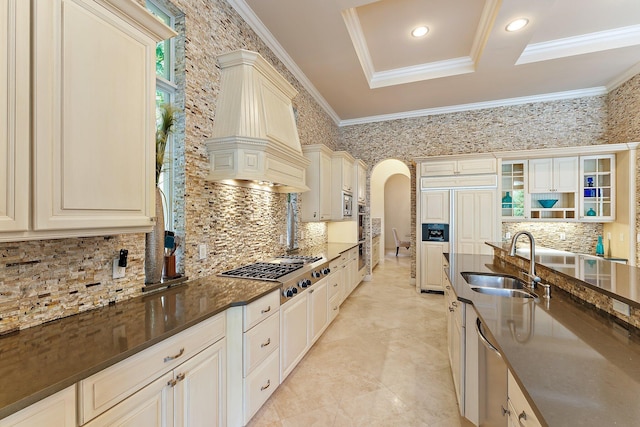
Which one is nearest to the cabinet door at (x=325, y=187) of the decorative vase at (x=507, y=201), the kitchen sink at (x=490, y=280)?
the kitchen sink at (x=490, y=280)

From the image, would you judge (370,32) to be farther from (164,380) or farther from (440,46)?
(164,380)

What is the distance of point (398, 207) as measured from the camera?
11445 mm

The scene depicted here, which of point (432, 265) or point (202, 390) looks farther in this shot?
point (432, 265)

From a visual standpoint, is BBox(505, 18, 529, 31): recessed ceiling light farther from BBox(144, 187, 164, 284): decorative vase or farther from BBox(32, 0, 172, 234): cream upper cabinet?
BBox(144, 187, 164, 284): decorative vase

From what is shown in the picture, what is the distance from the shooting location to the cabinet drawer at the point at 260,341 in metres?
1.81

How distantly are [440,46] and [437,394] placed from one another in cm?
406

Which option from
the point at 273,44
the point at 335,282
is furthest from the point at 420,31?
the point at 335,282

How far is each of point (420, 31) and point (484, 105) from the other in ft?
8.54

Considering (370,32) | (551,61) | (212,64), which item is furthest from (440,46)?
(212,64)

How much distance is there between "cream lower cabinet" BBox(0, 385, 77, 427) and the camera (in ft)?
2.65

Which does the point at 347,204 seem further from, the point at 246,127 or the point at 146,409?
the point at 146,409

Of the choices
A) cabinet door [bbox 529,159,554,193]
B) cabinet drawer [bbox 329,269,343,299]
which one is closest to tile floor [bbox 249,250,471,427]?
cabinet drawer [bbox 329,269,343,299]

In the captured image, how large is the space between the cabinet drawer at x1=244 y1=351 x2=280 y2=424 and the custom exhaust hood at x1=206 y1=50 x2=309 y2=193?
144 centimetres

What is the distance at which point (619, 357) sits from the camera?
3.49ft
